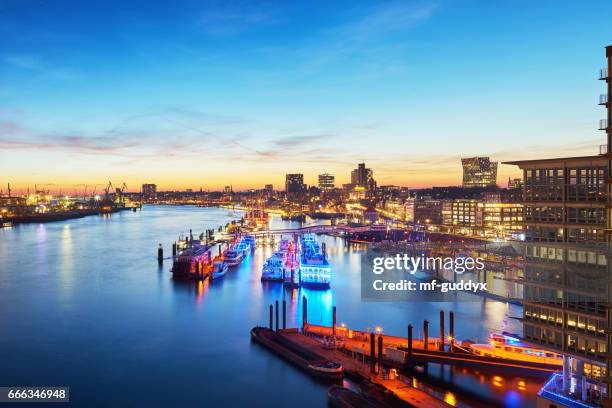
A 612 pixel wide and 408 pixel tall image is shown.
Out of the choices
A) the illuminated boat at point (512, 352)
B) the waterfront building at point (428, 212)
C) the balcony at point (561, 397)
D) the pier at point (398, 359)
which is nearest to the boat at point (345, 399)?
the pier at point (398, 359)

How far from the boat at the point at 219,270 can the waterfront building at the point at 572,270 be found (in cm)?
2335

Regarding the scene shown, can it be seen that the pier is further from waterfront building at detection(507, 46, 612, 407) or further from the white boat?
the white boat

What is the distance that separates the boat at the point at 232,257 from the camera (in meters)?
36.9

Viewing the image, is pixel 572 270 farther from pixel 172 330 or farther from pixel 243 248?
pixel 243 248

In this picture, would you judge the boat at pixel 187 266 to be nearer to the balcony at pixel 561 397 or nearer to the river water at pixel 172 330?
the river water at pixel 172 330

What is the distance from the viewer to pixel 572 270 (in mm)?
10008

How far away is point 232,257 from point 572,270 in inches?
1179

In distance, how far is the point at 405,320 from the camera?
2103cm

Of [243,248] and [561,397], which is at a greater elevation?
[561,397]

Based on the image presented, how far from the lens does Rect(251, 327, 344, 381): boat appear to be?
14188 millimetres

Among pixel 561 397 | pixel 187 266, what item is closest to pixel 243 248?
pixel 187 266

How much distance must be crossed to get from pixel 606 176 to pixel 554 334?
3435 millimetres

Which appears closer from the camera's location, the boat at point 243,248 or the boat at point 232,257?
the boat at point 232,257

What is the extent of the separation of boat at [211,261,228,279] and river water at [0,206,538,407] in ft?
1.76
